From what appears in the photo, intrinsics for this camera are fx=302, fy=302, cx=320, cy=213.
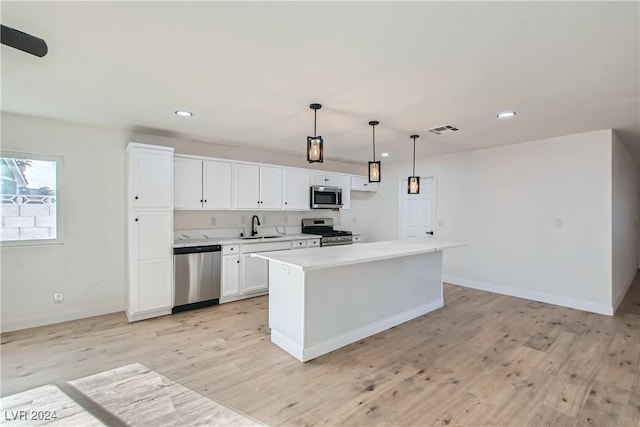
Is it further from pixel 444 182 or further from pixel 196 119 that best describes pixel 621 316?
pixel 196 119

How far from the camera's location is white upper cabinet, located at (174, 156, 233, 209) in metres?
4.20

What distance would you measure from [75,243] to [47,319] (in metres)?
0.91

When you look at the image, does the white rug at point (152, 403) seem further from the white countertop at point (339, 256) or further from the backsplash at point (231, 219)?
the backsplash at point (231, 219)

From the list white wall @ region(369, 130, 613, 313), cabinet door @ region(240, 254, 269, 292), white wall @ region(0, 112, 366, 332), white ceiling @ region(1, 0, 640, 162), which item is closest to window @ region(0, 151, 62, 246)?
white wall @ region(0, 112, 366, 332)

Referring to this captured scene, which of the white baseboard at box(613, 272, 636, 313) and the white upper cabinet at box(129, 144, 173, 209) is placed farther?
the white baseboard at box(613, 272, 636, 313)

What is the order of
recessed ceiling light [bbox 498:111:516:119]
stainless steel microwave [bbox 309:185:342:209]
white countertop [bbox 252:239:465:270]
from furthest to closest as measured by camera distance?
stainless steel microwave [bbox 309:185:342:209], recessed ceiling light [bbox 498:111:516:119], white countertop [bbox 252:239:465:270]

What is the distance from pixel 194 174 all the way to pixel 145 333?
6.98ft

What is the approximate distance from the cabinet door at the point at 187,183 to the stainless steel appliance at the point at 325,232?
2180 millimetres

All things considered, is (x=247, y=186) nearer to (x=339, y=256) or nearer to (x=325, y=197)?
(x=325, y=197)

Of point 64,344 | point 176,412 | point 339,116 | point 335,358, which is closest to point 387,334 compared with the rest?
point 335,358

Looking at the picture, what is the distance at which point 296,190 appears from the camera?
5422 millimetres

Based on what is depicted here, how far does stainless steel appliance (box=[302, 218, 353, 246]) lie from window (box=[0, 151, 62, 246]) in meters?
3.69

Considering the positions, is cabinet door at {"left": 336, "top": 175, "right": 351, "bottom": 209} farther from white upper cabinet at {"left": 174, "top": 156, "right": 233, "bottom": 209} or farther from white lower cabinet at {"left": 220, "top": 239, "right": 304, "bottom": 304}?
white upper cabinet at {"left": 174, "top": 156, "right": 233, "bottom": 209}

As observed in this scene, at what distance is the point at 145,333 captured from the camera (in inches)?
132
